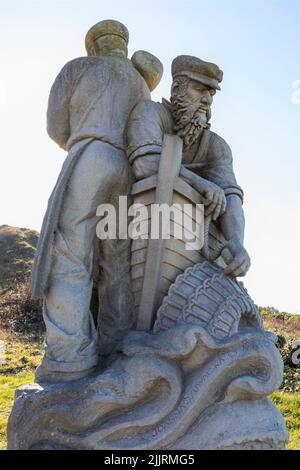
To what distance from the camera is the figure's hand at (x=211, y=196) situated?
3.15 meters

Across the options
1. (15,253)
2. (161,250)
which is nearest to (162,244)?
(161,250)

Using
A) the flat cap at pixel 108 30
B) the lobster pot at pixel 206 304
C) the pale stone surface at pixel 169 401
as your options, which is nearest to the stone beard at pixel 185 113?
the flat cap at pixel 108 30

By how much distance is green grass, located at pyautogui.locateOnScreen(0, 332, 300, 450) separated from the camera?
4.52 m

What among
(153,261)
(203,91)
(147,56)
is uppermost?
(147,56)

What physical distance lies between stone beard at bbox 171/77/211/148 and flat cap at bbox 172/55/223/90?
50 millimetres

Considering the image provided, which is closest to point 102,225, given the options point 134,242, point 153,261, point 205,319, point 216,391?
point 134,242

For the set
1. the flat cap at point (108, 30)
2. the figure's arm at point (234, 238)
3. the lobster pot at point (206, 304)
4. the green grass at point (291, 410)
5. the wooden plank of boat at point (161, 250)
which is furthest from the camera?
the green grass at point (291, 410)

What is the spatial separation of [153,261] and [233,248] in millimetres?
509

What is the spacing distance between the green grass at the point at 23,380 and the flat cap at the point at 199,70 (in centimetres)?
257

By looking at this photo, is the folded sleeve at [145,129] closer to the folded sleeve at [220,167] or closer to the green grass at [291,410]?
the folded sleeve at [220,167]

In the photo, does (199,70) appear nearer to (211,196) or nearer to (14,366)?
(211,196)

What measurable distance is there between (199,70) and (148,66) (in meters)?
0.47

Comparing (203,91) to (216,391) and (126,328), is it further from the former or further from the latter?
(216,391)

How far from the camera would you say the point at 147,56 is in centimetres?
360
